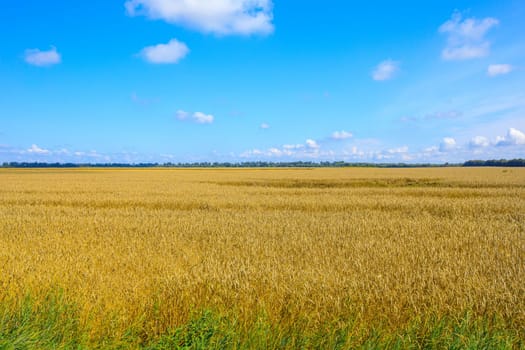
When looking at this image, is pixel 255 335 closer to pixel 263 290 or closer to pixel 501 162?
pixel 263 290

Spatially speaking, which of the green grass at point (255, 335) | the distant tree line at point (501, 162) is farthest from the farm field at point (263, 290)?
the distant tree line at point (501, 162)

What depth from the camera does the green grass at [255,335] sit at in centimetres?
369

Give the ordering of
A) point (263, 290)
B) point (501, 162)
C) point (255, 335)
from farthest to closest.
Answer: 1. point (501, 162)
2. point (263, 290)
3. point (255, 335)

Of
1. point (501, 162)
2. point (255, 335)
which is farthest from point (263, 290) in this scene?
point (501, 162)

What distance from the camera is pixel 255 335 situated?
3.80m

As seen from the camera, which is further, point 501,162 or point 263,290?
point 501,162

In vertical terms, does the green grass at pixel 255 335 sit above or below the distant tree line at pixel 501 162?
below

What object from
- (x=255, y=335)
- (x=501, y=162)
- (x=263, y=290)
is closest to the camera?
(x=255, y=335)

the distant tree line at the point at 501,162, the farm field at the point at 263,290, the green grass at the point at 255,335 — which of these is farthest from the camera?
the distant tree line at the point at 501,162

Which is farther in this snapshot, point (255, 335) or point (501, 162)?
point (501, 162)

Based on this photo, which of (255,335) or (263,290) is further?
(263,290)

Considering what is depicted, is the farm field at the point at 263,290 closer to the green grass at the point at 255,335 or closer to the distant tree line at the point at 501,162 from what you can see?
the green grass at the point at 255,335

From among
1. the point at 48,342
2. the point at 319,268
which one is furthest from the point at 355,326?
the point at 48,342

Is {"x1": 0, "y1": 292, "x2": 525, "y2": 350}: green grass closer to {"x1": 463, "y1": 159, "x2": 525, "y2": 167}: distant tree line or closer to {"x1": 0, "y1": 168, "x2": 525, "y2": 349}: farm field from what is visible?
{"x1": 0, "y1": 168, "x2": 525, "y2": 349}: farm field
